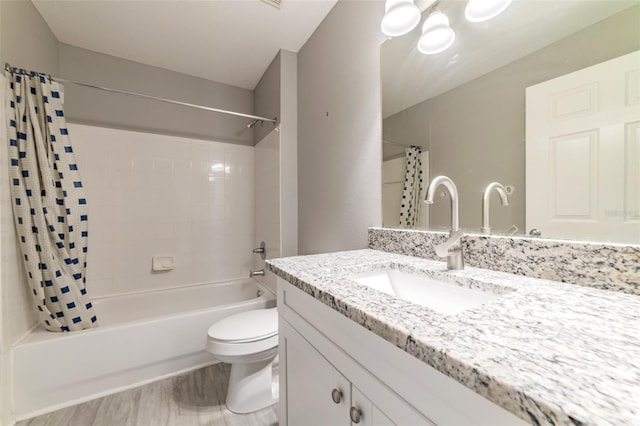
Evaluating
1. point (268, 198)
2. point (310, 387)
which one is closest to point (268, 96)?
point (268, 198)

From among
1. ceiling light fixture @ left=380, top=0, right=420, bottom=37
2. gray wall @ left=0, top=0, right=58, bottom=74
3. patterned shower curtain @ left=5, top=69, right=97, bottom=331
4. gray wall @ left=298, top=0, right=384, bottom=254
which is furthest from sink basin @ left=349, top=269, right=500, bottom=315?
gray wall @ left=0, top=0, right=58, bottom=74

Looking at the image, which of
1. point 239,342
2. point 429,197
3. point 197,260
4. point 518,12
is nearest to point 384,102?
point 518,12

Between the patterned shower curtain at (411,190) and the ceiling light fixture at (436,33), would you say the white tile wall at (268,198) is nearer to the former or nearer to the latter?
the patterned shower curtain at (411,190)

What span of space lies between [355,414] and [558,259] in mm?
641

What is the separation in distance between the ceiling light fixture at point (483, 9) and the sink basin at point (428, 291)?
35.2 inches

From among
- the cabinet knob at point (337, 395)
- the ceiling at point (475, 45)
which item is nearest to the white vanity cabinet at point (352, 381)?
the cabinet knob at point (337, 395)

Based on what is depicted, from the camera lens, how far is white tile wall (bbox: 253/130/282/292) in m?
2.01

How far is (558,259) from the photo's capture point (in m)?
0.66

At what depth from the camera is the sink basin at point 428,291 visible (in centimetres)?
67

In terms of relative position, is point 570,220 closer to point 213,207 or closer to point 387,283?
point 387,283

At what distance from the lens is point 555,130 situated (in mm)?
687

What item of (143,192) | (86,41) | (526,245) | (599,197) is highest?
(86,41)

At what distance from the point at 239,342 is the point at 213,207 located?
1.50 meters

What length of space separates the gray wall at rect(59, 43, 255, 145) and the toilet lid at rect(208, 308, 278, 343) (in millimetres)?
1752
